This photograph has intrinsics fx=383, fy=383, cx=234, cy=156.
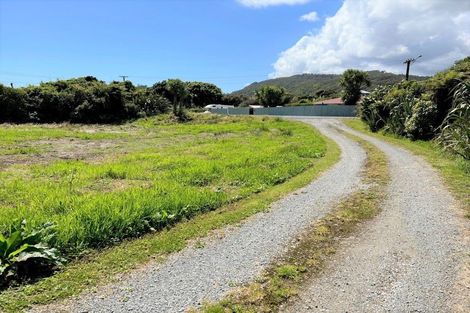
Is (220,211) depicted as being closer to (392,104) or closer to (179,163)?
(179,163)

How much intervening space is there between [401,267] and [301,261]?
4.50ft

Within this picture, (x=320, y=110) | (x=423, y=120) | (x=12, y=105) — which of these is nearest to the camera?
(x=423, y=120)

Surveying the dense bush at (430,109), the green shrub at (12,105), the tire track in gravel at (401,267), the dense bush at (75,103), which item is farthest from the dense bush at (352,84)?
the tire track in gravel at (401,267)

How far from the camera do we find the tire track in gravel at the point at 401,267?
4.38 meters

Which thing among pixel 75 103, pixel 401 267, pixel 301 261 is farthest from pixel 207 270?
pixel 75 103

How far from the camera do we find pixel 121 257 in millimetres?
5680

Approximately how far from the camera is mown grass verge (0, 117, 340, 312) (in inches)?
176

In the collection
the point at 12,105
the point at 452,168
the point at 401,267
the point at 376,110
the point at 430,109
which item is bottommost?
the point at 452,168

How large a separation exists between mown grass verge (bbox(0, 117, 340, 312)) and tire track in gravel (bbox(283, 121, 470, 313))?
94.4 inches

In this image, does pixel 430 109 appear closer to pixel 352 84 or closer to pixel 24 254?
pixel 24 254

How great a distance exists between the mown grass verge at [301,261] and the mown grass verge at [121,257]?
159cm

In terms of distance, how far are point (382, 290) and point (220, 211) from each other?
428 cm

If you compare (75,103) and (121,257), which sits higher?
(75,103)

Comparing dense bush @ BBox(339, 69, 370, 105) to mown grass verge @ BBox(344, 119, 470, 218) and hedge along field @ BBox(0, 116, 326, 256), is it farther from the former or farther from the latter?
hedge along field @ BBox(0, 116, 326, 256)
